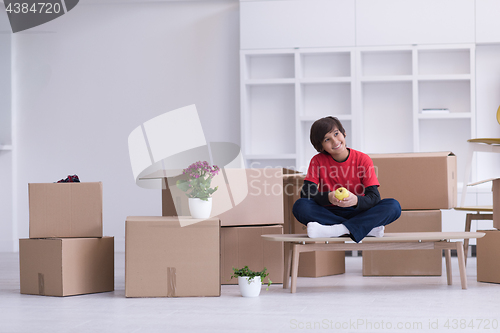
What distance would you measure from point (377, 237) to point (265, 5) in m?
2.52

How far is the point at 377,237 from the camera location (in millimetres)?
2453

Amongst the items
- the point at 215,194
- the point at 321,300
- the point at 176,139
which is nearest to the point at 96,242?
the point at 215,194

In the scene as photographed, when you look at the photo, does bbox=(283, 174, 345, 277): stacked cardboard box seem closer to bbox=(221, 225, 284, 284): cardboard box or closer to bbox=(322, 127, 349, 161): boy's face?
bbox=(221, 225, 284, 284): cardboard box

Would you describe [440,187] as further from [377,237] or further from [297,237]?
[297,237]

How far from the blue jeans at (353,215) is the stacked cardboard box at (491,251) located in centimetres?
54

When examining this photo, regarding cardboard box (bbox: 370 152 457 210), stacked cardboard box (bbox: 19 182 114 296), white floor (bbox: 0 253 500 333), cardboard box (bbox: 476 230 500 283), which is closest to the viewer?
white floor (bbox: 0 253 500 333)

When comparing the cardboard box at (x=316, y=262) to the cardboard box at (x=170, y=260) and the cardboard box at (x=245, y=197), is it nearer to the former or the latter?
the cardboard box at (x=245, y=197)

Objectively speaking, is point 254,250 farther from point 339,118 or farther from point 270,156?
point 339,118

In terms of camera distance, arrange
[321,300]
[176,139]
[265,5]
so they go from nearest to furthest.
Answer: [321,300] → [265,5] → [176,139]

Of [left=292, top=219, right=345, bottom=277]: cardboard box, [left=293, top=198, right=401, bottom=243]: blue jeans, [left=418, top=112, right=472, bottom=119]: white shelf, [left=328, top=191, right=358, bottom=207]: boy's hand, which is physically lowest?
[left=292, top=219, right=345, bottom=277]: cardboard box

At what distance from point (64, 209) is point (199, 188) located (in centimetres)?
62

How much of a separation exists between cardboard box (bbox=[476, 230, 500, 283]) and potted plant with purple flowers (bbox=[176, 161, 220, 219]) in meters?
1.34

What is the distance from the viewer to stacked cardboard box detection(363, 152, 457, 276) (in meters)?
2.90

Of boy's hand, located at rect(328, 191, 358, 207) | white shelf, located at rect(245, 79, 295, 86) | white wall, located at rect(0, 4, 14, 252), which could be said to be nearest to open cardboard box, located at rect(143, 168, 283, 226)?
boy's hand, located at rect(328, 191, 358, 207)
